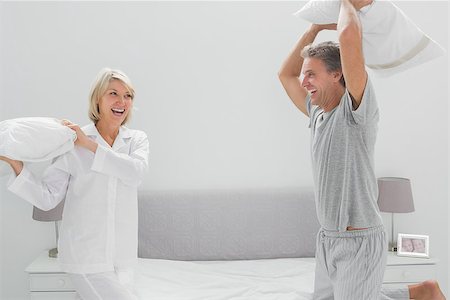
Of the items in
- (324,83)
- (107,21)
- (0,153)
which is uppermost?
(107,21)

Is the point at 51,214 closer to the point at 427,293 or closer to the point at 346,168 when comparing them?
the point at 346,168

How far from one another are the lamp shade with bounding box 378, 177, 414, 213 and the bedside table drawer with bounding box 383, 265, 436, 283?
0.33 meters

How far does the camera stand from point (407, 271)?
10.5 feet

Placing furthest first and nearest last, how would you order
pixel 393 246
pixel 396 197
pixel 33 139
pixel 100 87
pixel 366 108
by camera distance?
pixel 393 246 < pixel 396 197 < pixel 100 87 < pixel 33 139 < pixel 366 108

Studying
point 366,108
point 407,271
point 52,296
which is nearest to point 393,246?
point 407,271

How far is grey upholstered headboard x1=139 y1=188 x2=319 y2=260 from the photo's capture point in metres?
3.38

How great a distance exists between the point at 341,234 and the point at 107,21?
2090 mm

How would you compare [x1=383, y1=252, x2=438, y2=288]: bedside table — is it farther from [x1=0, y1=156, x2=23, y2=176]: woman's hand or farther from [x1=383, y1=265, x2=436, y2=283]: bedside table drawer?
[x1=0, y1=156, x2=23, y2=176]: woman's hand

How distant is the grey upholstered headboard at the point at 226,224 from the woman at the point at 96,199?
1.01m

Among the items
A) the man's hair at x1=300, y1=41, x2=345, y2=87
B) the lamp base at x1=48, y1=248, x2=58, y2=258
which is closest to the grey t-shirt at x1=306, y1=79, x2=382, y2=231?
the man's hair at x1=300, y1=41, x2=345, y2=87

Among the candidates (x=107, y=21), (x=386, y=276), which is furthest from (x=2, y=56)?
(x=386, y=276)

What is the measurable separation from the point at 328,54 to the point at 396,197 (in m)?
1.51

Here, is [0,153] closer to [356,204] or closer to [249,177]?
[356,204]

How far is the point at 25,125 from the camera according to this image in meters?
2.16
